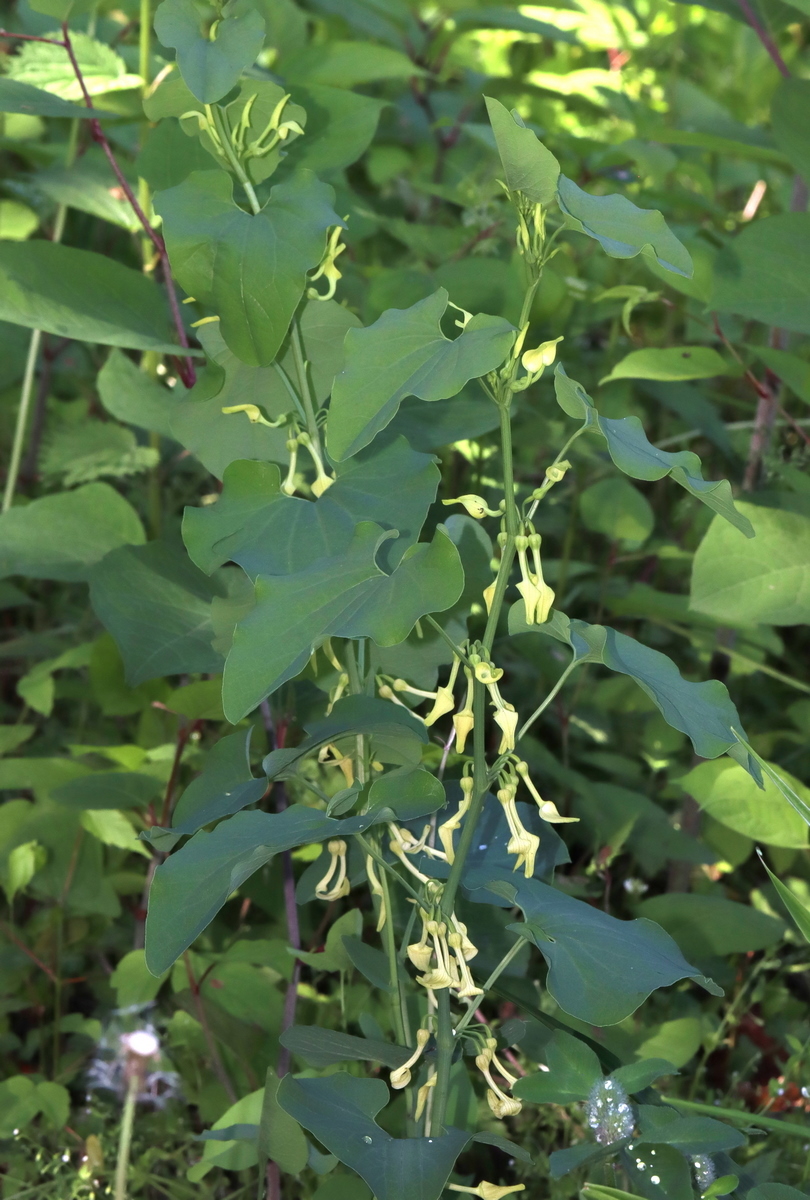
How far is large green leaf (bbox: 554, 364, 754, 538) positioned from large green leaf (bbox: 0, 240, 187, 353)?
0.38 metres

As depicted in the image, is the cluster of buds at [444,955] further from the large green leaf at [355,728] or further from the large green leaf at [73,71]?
the large green leaf at [73,71]

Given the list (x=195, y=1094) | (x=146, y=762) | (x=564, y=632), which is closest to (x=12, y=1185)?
(x=195, y=1094)

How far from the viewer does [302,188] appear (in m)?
0.66

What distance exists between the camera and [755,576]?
0.93m

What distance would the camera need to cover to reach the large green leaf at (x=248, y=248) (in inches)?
24.8

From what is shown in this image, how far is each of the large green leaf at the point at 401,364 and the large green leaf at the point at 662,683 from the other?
132 mm

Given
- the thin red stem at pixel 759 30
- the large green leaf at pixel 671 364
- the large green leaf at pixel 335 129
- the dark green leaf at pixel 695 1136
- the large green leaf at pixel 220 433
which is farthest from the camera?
the thin red stem at pixel 759 30

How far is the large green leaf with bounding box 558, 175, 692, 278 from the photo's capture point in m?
0.52

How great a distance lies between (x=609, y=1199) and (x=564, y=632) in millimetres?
288

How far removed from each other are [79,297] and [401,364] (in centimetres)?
41

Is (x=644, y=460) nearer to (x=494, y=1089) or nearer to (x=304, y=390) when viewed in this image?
(x=304, y=390)

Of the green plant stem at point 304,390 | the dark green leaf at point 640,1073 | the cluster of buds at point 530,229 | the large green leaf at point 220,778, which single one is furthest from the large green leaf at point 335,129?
the dark green leaf at point 640,1073

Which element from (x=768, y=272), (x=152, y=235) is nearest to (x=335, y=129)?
(x=152, y=235)

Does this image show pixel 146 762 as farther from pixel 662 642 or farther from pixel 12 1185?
pixel 662 642
